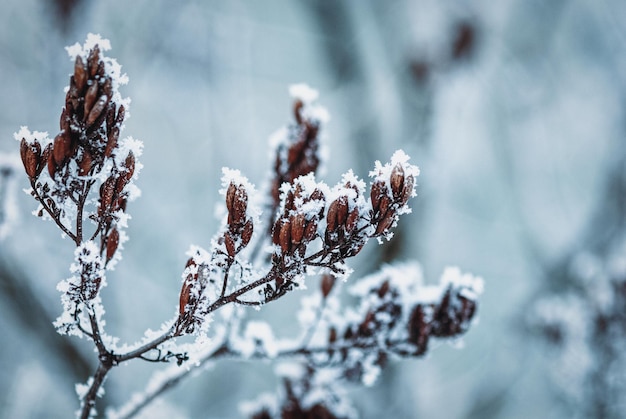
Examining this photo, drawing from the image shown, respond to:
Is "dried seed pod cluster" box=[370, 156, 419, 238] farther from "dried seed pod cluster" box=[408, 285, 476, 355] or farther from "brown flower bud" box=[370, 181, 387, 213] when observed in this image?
"dried seed pod cluster" box=[408, 285, 476, 355]

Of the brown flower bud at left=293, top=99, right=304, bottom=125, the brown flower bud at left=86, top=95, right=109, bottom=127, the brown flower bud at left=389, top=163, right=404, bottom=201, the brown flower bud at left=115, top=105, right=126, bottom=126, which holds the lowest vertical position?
the brown flower bud at left=389, top=163, right=404, bottom=201

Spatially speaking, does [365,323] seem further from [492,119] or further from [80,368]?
[492,119]

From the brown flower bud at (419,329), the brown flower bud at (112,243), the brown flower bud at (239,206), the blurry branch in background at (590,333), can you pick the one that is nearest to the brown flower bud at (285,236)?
the brown flower bud at (239,206)

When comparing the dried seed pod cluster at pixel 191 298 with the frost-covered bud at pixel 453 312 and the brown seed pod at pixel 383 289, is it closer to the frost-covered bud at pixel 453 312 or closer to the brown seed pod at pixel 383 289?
the brown seed pod at pixel 383 289

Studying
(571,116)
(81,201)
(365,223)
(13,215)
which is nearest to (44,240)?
(13,215)

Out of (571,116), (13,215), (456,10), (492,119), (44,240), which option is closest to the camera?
(13,215)


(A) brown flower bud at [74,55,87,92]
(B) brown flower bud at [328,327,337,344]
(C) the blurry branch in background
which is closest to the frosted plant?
(A) brown flower bud at [74,55,87,92]

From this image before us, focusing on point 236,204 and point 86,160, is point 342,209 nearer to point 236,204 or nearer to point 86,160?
point 236,204
